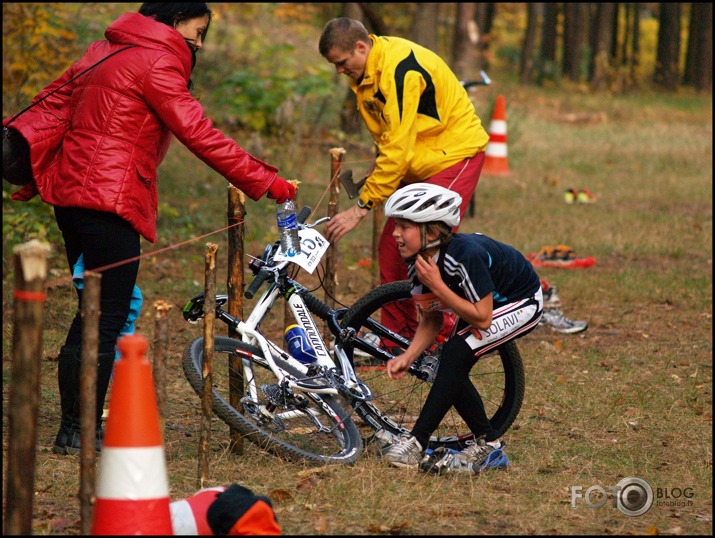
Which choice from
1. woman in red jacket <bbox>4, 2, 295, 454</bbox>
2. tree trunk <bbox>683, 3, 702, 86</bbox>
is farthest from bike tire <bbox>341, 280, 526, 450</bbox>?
tree trunk <bbox>683, 3, 702, 86</bbox>

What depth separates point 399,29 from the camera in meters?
36.0

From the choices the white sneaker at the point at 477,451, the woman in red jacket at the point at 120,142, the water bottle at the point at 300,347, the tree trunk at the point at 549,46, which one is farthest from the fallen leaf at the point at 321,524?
the tree trunk at the point at 549,46

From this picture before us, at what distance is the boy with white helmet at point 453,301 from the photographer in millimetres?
4340

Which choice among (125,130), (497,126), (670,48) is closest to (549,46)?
(670,48)

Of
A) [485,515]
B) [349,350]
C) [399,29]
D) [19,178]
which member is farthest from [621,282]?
[399,29]

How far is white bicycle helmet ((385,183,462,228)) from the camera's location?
4363mm

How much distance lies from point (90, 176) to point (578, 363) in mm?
3726

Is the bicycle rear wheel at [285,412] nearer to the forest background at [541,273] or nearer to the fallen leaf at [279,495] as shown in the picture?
the forest background at [541,273]

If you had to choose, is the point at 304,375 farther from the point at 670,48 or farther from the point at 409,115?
the point at 670,48

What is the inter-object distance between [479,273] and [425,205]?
0.38m

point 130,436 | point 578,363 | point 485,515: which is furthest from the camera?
point 578,363

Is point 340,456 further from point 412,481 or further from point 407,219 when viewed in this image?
point 407,219

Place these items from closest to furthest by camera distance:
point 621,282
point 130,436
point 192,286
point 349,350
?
point 130,436 → point 349,350 → point 192,286 → point 621,282

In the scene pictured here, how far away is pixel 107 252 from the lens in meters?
4.39
